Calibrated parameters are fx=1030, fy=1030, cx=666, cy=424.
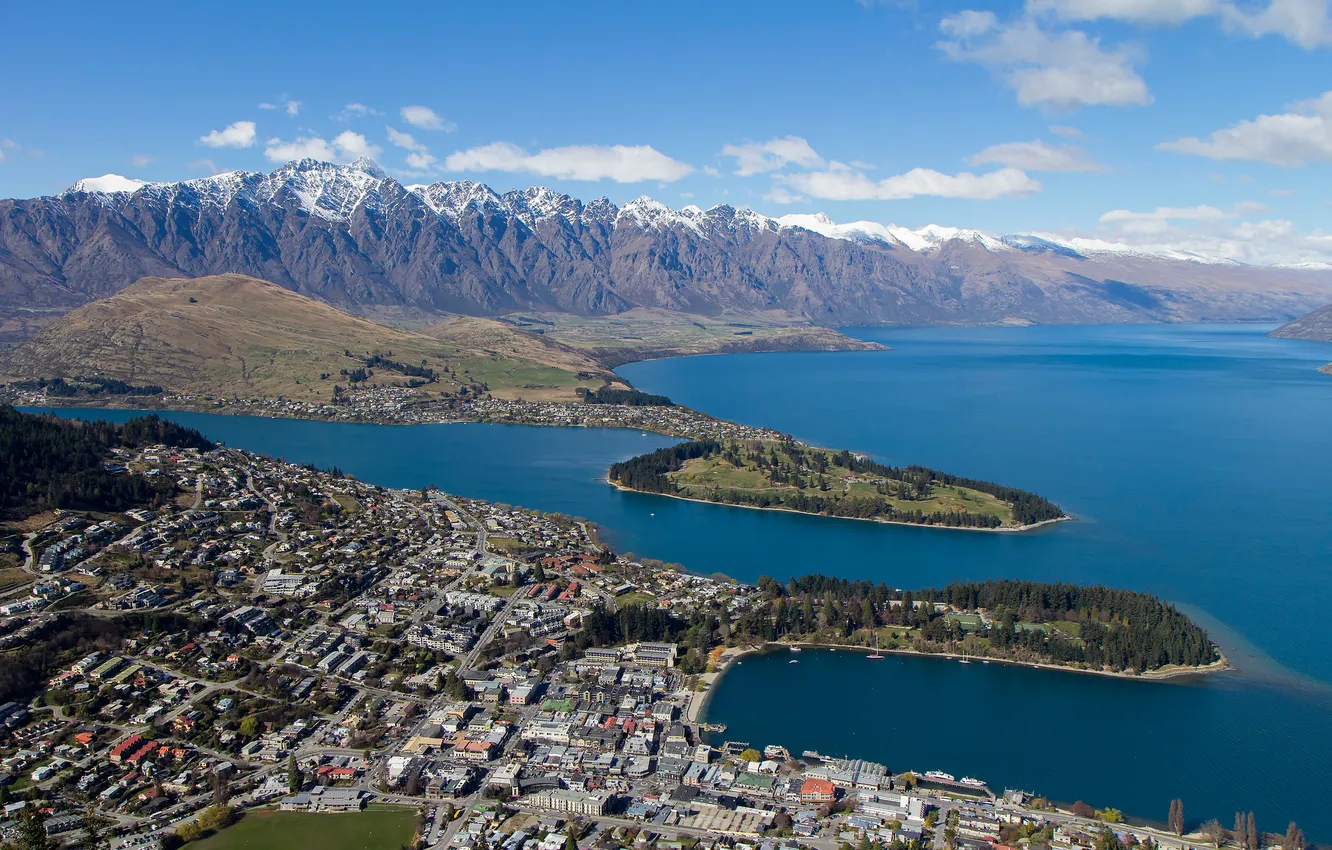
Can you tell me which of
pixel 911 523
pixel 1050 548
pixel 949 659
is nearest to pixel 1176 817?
pixel 949 659

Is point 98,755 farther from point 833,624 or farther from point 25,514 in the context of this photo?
point 833,624

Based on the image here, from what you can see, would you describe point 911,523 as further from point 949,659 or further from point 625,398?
point 625,398

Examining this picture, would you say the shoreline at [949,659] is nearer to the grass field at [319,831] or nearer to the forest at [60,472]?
the grass field at [319,831]

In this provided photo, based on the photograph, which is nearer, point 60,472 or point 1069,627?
point 1069,627

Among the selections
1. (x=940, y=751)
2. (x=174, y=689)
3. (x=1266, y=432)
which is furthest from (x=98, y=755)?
(x=1266, y=432)

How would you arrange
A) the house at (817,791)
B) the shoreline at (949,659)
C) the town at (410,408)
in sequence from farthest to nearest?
the town at (410,408) < the shoreline at (949,659) < the house at (817,791)

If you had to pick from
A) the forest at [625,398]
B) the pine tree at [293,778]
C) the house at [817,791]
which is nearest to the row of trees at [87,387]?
the forest at [625,398]
